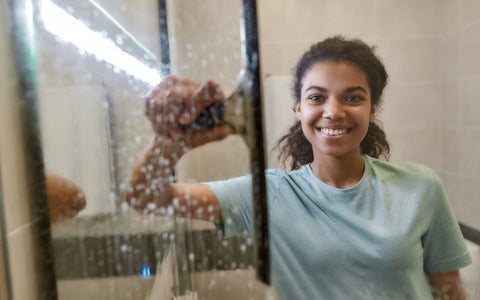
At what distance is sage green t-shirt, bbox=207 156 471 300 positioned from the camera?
0.37 metres

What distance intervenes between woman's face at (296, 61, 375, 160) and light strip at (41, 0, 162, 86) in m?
0.31

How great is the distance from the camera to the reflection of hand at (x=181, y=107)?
161mm

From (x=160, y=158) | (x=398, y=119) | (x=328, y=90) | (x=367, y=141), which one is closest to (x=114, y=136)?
(x=160, y=158)

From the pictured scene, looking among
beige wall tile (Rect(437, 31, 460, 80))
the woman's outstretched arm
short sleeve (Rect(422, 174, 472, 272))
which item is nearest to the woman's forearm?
the woman's outstretched arm

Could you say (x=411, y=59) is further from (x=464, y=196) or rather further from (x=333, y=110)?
(x=333, y=110)

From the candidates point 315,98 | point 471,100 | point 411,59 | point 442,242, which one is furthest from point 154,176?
point 471,100

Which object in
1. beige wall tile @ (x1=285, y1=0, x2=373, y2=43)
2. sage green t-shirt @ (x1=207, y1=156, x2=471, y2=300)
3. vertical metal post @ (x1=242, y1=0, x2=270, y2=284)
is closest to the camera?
vertical metal post @ (x1=242, y1=0, x2=270, y2=284)

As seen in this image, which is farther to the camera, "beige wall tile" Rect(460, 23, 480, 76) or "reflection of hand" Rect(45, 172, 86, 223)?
"beige wall tile" Rect(460, 23, 480, 76)

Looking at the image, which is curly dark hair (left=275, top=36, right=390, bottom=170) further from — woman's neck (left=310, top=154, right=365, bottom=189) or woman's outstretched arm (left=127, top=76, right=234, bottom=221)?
woman's outstretched arm (left=127, top=76, right=234, bottom=221)

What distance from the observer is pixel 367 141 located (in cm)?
52

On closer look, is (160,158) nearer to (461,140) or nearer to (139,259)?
(139,259)

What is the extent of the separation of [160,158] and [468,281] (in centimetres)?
78

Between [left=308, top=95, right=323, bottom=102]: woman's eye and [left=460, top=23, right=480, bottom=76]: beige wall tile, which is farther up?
[left=460, top=23, right=480, bottom=76]: beige wall tile

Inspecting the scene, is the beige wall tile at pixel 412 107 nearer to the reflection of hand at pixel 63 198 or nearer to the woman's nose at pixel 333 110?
the woman's nose at pixel 333 110
